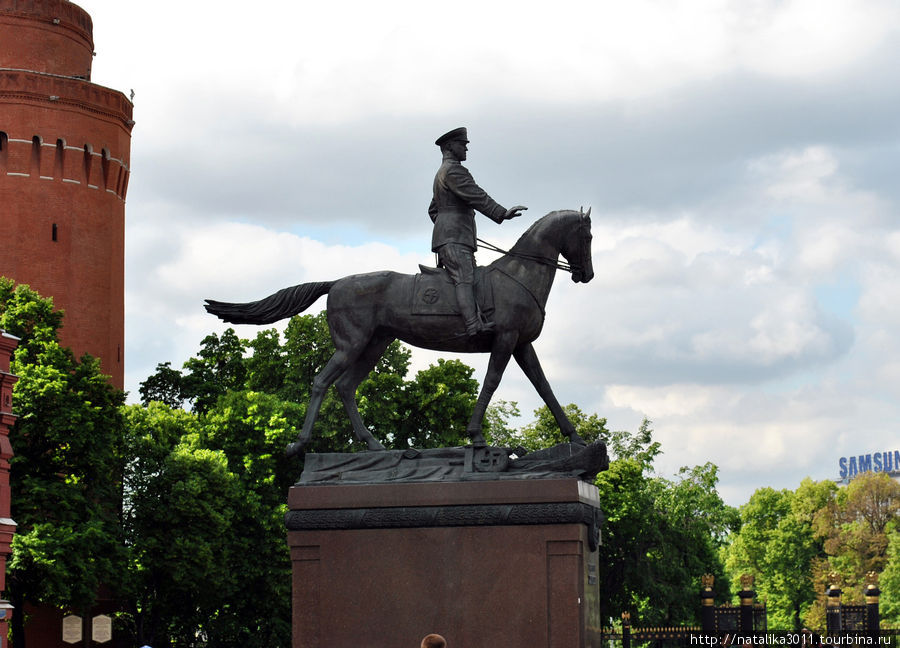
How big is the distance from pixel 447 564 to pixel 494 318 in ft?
9.17

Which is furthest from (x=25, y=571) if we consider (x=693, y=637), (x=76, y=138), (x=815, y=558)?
(x=815, y=558)

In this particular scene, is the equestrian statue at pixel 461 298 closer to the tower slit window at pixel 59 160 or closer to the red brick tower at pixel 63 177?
the red brick tower at pixel 63 177

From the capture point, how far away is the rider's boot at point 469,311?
1540 cm

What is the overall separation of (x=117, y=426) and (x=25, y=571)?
5.27 metres

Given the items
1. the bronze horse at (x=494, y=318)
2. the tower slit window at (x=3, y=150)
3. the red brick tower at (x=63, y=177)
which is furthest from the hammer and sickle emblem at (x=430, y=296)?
the tower slit window at (x=3, y=150)

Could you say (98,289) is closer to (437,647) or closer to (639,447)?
(639,447)

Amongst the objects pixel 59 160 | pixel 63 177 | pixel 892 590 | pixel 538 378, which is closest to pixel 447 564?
pixel 538 378

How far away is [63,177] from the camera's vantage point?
196 ft

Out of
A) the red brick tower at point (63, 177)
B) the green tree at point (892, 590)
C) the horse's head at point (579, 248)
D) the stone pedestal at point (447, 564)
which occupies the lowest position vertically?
the green tree at point (892, 590)

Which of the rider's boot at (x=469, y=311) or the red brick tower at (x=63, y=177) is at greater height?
the red brick tower at (x=63, y=177)

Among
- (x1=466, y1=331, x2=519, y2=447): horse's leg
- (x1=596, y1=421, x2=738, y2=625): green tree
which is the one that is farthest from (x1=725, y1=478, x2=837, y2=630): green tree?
(x1=466, y1=331, x2=519, y2=447): horse's leg

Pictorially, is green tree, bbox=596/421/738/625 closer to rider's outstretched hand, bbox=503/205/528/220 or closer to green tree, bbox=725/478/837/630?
green tree, bbox=725/478/837/630

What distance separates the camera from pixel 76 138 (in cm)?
6003

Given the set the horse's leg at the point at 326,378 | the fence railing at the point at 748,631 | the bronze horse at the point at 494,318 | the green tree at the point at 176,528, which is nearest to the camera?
the bronze horse at the point at 494,318
